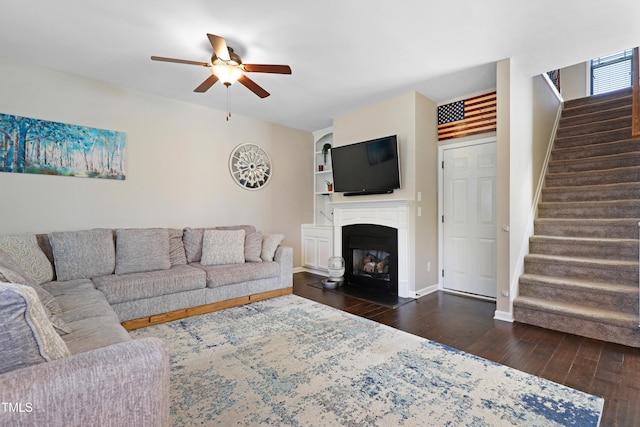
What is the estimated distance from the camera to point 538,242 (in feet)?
11.1

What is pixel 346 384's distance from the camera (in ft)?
5.98

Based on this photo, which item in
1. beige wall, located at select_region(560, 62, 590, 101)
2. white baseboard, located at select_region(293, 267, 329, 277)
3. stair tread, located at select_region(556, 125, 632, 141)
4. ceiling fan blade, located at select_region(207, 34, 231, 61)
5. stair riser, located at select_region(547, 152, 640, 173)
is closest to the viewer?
ceiling fan blade, located at select_region(207, 34, 231, 61)

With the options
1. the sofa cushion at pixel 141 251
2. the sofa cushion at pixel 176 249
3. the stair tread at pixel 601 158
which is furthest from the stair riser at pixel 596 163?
the sofa cushion at pixel 141 251

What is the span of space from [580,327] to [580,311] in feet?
0.46

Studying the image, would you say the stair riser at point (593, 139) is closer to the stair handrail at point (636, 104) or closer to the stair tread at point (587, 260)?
the stair handrail at point (636, 104)

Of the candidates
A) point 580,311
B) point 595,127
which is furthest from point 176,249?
point 595,127

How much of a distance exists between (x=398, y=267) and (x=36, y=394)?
3.57 metres

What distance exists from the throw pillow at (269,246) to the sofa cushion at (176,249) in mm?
948

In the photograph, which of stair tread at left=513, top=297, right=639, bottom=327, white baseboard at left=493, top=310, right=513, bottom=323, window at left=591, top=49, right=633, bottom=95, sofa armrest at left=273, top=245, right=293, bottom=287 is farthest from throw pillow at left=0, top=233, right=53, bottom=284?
window at left=591, top=49, right=633, bottom=95

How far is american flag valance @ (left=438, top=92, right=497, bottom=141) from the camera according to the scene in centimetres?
364

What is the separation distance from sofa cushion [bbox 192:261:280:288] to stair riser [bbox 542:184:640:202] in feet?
12.3

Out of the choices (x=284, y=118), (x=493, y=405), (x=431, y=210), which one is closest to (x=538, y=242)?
(x=431, y=210)

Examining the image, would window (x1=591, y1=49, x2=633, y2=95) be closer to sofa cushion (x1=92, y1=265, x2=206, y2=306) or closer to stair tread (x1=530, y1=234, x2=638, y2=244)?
stair tread (x1=530, y1=234, x2=638, y2=244)

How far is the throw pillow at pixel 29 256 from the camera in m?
2.46
